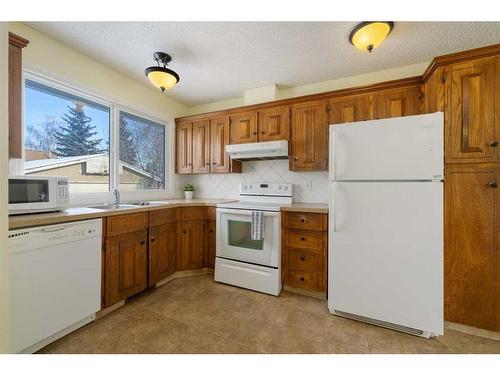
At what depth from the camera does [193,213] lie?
269cm

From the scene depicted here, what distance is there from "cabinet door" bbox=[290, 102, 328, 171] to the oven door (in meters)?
0.73

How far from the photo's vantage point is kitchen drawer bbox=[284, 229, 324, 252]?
214 centimetres

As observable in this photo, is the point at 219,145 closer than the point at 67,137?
No

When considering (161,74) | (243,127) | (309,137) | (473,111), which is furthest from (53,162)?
(473,111)

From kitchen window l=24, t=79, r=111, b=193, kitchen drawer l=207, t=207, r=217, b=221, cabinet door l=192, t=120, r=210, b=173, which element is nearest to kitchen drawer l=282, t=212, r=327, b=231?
kitchen drawer l=207, t=207, r=217, b=221

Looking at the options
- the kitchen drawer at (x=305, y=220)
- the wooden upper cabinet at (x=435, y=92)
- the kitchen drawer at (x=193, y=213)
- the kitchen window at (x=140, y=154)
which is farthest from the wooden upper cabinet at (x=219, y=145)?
the wooden upper cabinet at (x=435, y=92)

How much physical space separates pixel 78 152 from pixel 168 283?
175cm

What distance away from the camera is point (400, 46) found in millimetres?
1979

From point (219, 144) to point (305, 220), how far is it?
5.28 ft

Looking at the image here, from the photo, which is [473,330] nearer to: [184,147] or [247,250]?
[247,250]

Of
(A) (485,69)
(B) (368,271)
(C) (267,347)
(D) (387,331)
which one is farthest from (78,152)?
(A) (485,69)

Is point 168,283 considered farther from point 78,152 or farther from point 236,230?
point 78,152

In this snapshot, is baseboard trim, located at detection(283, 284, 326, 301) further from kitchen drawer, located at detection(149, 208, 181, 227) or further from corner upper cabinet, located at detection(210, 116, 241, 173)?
corner upper cabinet, located at detection(210, 116, 241, 173)

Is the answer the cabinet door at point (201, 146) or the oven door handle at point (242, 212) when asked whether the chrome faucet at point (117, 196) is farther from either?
the oven door handle at point (242, 212)
